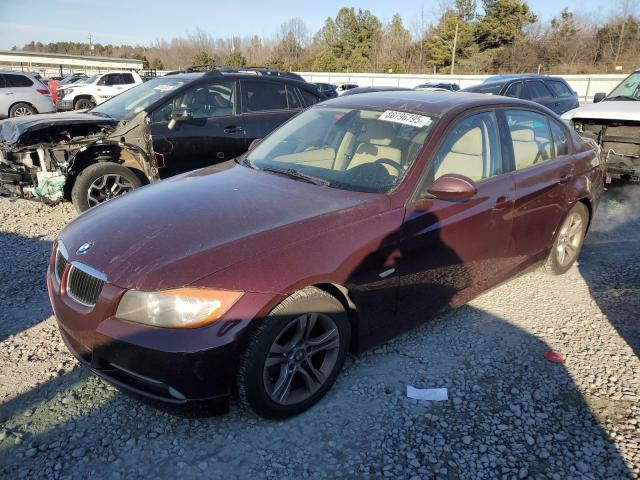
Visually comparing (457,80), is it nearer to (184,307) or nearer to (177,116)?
(177,116)

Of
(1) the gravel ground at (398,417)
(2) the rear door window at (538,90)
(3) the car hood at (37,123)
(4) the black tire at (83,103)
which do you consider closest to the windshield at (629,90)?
(2) the rear door window at (538,90)

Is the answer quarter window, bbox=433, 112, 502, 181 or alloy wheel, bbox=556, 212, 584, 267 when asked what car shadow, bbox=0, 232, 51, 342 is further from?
alloy wheel, bbox=556, 212, 584, 267

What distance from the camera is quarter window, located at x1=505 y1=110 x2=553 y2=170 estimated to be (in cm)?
382

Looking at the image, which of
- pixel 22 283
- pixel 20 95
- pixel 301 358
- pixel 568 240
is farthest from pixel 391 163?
pixel 20 95

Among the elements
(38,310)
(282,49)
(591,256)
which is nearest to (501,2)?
(282,49)

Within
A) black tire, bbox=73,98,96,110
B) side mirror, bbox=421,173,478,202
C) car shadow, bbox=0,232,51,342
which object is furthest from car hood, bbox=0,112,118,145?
black tire, bbox=73,98,96,110

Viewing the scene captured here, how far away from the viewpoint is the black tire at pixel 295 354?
2.40 meters

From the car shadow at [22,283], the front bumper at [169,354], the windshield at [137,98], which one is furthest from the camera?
the windshield at [137,98]

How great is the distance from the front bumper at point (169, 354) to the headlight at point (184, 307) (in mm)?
34

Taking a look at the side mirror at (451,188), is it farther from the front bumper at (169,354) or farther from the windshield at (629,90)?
the windshield at (629,90)

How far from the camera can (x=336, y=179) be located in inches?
128

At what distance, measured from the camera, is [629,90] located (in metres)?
7.92

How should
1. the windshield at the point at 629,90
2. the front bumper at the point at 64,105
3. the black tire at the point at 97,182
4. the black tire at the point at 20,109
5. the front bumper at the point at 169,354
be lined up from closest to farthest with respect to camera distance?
the front bumper at the point at 169,354 < the black tire at the point at 97,182 < the windshield at the point at 629,90 < the black tire at the point at 20,109 < the front bumper at the point at 64,105

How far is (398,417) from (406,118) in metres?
2.00
